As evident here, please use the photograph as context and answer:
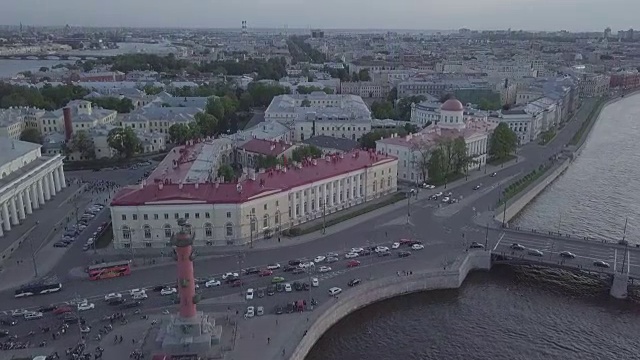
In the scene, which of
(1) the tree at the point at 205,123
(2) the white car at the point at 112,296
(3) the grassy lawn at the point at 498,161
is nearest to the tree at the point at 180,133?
(1) the tree at the point at 205,123

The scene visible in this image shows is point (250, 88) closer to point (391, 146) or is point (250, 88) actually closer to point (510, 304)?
point (391, 146)

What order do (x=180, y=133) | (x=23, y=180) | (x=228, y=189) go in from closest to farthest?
(x=228, y=189), (x=23, y=180), (x=180, y=133)

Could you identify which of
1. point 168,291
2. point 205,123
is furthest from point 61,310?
point 205,123

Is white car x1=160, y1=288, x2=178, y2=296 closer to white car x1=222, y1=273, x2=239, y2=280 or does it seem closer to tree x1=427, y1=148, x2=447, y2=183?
white car x1=222, y1=273, x2=239, y2=280

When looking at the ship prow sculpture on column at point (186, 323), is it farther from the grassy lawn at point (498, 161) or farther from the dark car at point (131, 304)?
the grassy lawn at point (498, 161)

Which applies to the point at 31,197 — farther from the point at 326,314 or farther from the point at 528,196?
the point at 528,196
